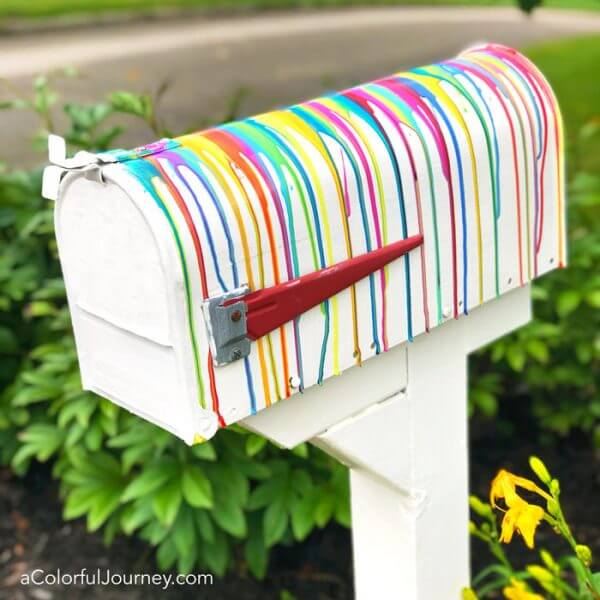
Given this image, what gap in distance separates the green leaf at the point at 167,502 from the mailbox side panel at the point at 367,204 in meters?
0.77

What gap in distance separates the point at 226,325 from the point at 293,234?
5.3 inches

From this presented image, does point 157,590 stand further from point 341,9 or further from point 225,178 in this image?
point 341,9

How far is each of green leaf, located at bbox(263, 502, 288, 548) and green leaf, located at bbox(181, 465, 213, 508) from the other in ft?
0.42

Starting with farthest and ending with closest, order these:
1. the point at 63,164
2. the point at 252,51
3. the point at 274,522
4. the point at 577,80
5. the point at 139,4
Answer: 1. the point at 139,4
2. the point at 252,51
3. the point at 577,80
4. the point at 274,522
5. the point at 63,164

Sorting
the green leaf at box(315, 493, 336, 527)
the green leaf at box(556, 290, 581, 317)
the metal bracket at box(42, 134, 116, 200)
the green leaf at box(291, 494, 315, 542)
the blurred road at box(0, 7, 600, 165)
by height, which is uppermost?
the metal bracket at box(42, 134, 116, 200)

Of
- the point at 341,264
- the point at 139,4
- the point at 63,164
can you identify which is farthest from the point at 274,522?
the point at 139,4

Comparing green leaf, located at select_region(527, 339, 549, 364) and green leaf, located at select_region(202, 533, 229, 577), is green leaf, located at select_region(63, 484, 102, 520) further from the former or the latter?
green leaf, located at select_region(527, 339, 549, 364)

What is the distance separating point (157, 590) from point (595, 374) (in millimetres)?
1199

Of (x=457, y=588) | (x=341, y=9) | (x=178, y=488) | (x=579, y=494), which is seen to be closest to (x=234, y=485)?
(x=178, y=488)

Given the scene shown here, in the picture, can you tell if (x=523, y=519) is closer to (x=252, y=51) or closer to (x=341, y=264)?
(x=341, y=264)

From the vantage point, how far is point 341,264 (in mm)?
1150

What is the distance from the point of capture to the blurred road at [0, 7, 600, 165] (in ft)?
24.0

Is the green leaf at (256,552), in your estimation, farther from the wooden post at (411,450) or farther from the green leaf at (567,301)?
the green leaf at (567,301)

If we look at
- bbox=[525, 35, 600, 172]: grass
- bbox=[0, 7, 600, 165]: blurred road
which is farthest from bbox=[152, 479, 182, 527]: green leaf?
bbox=[0, 7, 600, 165]: blurred road
